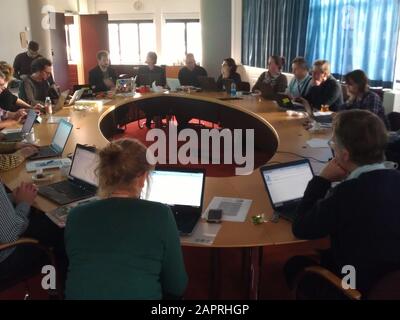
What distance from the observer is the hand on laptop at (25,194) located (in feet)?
7.00

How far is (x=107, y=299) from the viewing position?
4.39 feet

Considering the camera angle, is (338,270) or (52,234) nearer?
(338,270)

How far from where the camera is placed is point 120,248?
1.33 m

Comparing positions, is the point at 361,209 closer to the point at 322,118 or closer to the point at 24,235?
the point at 24,235

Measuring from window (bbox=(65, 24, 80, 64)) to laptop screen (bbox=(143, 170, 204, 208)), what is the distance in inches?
328

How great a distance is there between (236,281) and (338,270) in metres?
1.07

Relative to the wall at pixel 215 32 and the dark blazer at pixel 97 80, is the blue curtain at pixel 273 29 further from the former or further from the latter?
the dark blazer at pixel 97 80

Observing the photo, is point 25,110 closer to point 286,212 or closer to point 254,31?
point 286,212

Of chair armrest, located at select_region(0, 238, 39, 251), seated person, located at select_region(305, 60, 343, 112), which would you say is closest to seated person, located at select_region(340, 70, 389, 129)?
seated person, located at select_region(305, 60, 343, 112)

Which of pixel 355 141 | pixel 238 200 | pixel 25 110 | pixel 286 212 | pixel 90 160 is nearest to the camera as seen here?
pixel 355 141

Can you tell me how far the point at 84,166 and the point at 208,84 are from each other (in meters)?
3.91

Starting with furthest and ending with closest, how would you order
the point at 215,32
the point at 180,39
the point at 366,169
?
1. the point at 180,39
2. the point at 215,32
3. the point at 366,169

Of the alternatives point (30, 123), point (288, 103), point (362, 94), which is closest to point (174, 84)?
point (288, 103)

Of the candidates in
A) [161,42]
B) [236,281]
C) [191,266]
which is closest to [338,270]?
[236,281]
